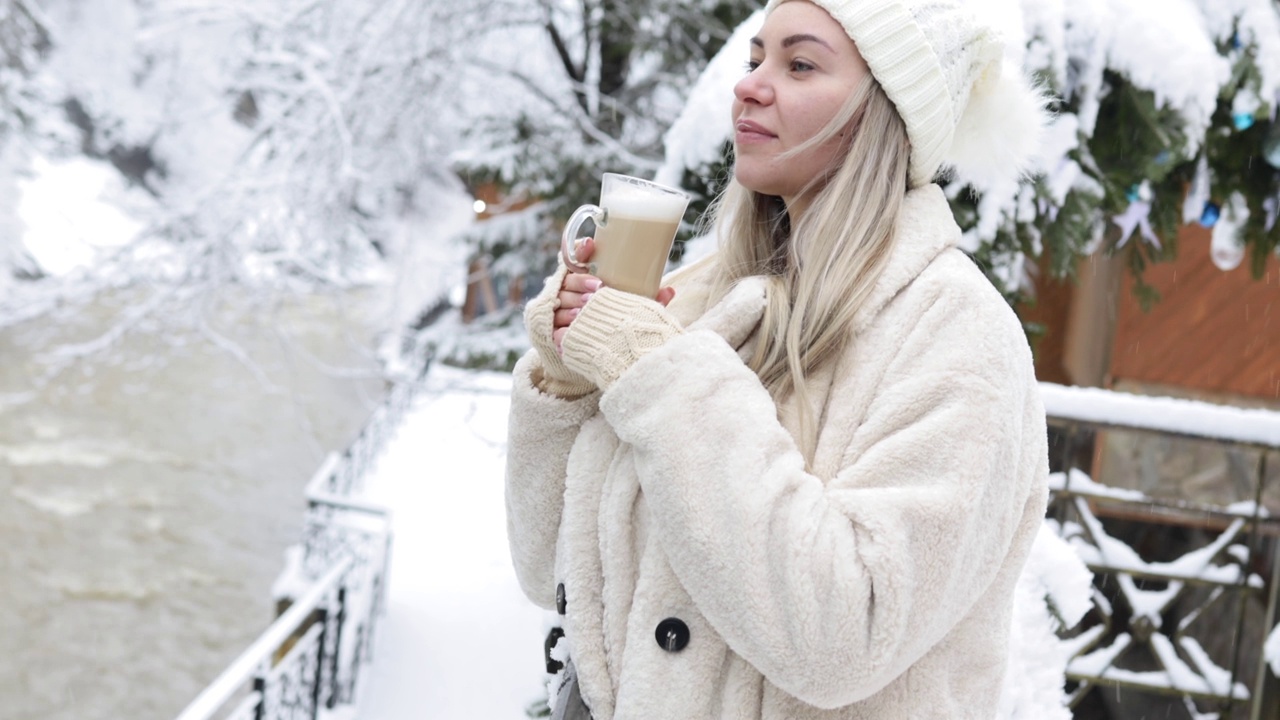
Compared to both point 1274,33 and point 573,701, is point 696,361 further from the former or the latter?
point 1274,33

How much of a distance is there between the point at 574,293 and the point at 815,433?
34 cm

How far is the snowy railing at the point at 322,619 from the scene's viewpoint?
409 centimetres

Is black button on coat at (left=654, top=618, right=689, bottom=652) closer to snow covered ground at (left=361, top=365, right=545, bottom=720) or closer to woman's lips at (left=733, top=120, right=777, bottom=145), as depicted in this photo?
woman's lips at (left=733, top=120, right=777, bottom=145)

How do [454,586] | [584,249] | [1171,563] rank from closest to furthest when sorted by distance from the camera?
[584,249]
[1171,563]
[454,586]

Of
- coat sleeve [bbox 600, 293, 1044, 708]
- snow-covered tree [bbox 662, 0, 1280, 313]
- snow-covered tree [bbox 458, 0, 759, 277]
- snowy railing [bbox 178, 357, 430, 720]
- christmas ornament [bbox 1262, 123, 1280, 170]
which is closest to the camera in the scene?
coat sleeve [bbox 600, 293, 1044, 708]

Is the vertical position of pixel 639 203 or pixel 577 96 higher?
pixel 577 96

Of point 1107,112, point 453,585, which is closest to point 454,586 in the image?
point 453,585

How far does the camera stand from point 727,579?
117 centimetres

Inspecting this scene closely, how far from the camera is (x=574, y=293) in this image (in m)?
1.36

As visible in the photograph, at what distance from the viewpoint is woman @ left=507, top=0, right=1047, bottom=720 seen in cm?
116

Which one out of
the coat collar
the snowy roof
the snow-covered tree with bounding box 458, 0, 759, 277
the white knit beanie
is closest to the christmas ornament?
the snowy roof

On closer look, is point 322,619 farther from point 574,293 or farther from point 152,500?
point 152,500


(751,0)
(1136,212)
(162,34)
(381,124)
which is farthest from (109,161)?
(1136,212)

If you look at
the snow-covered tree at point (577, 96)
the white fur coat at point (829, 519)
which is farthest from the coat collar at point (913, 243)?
the snow-covered tree at point (577, 96)
